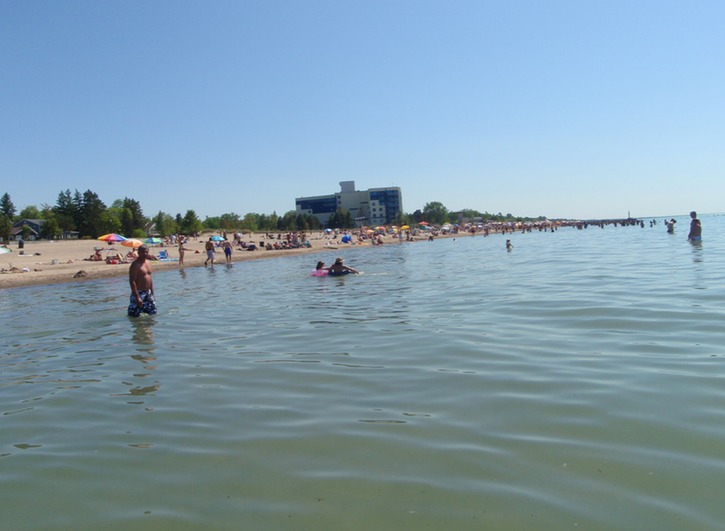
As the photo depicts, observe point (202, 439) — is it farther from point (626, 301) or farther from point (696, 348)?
point (626, 301)

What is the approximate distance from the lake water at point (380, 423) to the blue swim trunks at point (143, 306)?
2117 millimetres

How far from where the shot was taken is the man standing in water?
12.9 metres

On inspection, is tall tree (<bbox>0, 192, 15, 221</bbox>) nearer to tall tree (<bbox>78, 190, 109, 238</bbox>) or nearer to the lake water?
tall tree (<bbox>78, 190, 109, 238</bbox>)

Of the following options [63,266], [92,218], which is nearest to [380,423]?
[63,266]

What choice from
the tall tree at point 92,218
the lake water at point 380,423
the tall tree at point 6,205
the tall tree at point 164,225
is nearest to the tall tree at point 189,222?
the tall tree at point 164,225

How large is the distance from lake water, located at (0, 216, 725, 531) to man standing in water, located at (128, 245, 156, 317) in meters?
2.11

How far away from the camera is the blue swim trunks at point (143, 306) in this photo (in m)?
13.2

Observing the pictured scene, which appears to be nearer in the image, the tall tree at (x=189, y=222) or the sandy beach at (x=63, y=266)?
the sandy beach at (x=63, y=266)

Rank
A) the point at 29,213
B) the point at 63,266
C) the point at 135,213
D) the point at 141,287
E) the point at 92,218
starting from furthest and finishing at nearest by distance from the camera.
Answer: the point at 29,213, the point at 135,213, the point at 92,218, the point at 63,266, the point at 141,287

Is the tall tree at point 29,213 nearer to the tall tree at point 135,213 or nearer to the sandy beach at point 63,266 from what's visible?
the tall tree at point 135,213

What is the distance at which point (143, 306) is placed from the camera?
522 inches

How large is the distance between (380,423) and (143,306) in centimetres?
977

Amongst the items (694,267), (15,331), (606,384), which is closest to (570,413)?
(606,384)

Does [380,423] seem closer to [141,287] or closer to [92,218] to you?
[141,287]
